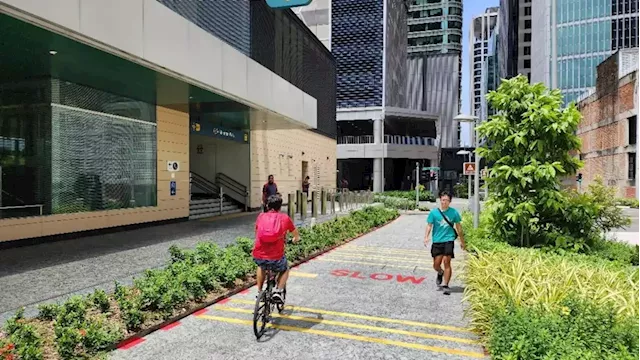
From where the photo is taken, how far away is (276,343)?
4.93 meters

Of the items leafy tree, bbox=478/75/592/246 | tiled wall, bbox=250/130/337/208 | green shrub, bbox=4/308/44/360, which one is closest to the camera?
green shrub, bbox=4/308/44/360

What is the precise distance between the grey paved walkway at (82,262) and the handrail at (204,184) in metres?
7.59

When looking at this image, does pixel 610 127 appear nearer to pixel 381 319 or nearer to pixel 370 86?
pixel 370 86

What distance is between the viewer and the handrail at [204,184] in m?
21.5

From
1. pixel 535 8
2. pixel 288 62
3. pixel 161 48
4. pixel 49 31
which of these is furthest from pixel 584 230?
pixel 535 8

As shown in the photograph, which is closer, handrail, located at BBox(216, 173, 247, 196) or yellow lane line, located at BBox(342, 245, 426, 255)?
yellow lane line, located at BBox(342, 245, 426, 255)

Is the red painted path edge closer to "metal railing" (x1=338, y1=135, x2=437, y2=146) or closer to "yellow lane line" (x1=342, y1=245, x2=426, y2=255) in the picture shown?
"yellow lane line" (x1=342, y1=245, x2=426, y2=255)

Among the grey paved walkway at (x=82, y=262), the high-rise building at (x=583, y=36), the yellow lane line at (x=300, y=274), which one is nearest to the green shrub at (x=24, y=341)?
the grey paved walkway at (x=82, y=262)

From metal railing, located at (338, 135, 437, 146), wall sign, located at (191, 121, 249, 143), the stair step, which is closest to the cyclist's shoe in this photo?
the stair step

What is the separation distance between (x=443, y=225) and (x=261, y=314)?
360 cm

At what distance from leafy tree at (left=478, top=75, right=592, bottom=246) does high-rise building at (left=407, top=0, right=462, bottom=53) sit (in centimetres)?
9809

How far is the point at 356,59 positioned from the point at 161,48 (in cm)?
4851

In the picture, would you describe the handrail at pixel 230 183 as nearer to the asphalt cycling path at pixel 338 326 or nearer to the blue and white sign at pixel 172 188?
the blue and white sign at pixel 172 188

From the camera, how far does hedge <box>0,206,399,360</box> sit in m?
4.27
